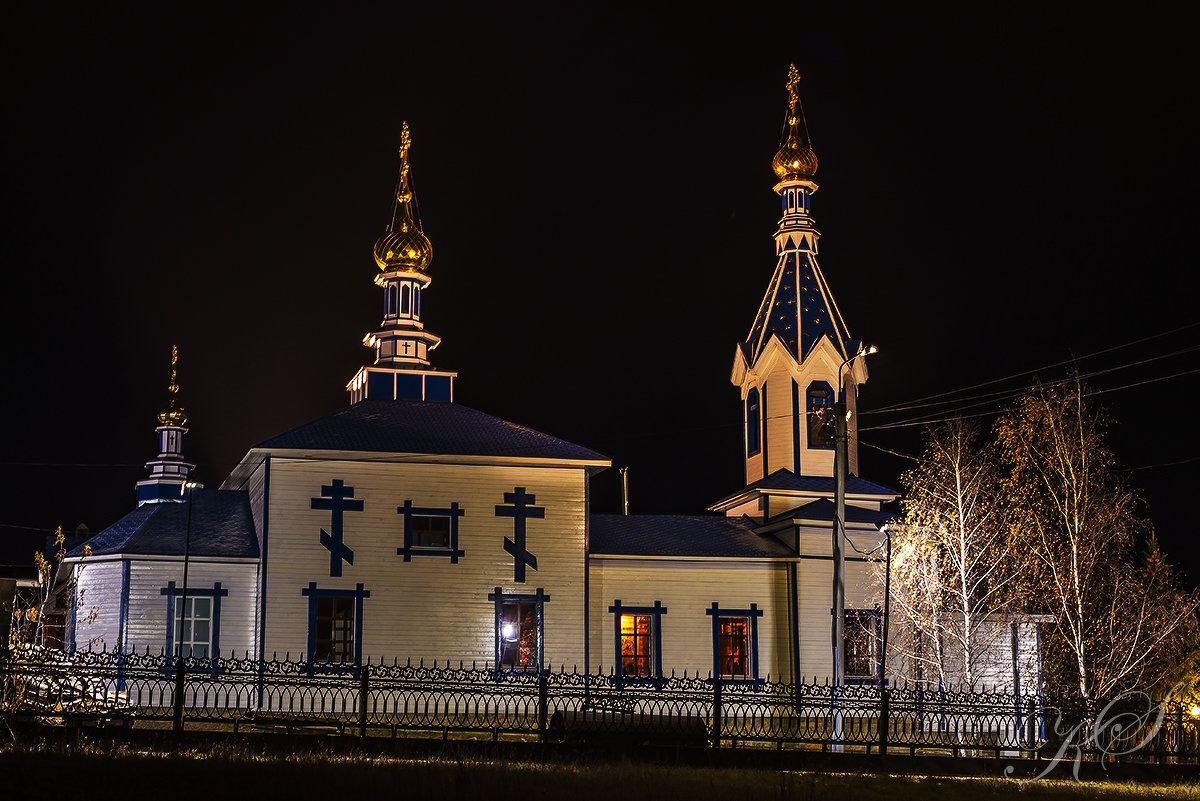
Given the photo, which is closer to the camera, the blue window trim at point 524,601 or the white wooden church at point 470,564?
the white wooden church at point 470,564

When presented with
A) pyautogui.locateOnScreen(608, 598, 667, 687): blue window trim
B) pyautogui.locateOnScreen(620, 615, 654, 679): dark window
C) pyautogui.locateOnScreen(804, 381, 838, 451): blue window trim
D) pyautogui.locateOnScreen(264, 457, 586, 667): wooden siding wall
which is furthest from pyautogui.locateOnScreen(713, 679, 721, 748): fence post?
pyautogui.locateOnScreen(804, 381, 838, 451): blue window trim

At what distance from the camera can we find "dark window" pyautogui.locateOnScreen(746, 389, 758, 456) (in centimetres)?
3466

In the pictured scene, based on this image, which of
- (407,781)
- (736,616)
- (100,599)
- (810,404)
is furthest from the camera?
(810,404)

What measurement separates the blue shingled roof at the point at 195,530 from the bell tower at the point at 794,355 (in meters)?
12.6

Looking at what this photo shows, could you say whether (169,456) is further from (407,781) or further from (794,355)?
(407,781)

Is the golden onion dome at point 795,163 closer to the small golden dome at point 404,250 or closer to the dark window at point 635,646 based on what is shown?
the small golden dome at point 404,250

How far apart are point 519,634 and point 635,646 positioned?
9.24ft

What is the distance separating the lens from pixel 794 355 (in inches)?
1326

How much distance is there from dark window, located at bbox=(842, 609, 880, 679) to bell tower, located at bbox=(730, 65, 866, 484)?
14.2ft

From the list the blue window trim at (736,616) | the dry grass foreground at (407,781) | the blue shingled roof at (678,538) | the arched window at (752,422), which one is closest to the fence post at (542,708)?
the dry grass foreground at (407,781)

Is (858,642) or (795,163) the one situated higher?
(795,163)

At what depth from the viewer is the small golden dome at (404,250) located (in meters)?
37.2

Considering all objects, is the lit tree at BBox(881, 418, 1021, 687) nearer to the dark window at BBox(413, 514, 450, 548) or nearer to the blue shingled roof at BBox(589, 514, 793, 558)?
the blue shingled roof at BBox(589, 514, 793, 558)

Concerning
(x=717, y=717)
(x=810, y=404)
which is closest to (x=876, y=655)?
(x=810, y=404)
